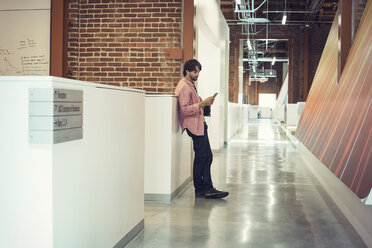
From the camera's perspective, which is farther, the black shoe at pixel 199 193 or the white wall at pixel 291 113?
the white wall at pixel 291 113

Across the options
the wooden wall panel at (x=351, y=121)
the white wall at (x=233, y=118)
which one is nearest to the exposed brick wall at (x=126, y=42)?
the wooden wall panel at (x=351, y=121)

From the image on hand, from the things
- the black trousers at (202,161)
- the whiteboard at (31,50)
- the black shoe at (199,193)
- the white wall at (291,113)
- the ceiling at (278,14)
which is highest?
the ceiling at (278,14)

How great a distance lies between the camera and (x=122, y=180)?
2.91 m

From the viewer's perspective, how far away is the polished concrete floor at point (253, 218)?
3.21 metres

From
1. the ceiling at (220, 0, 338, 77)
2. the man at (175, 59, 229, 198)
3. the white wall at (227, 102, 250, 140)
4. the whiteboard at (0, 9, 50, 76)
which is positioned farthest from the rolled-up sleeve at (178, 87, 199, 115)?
the ceiling at (220, 0, 338, 77)

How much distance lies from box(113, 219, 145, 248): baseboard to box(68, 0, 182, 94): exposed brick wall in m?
2.81

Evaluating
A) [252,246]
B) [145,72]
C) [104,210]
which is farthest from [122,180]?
[145,72]

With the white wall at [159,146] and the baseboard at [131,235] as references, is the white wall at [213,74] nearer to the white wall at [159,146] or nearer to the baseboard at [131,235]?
the white wall at [159,146]

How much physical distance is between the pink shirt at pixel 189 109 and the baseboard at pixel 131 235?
141 centimetres

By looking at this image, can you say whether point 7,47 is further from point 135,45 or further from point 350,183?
point 350,183

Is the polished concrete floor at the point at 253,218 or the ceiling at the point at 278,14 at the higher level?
the ceiling at the point at 278,14

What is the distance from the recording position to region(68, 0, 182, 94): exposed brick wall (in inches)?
233

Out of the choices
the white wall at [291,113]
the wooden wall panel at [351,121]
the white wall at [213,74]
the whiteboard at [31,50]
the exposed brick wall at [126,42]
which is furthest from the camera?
the white wall at [291,113]

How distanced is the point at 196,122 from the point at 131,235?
1.75 meters
